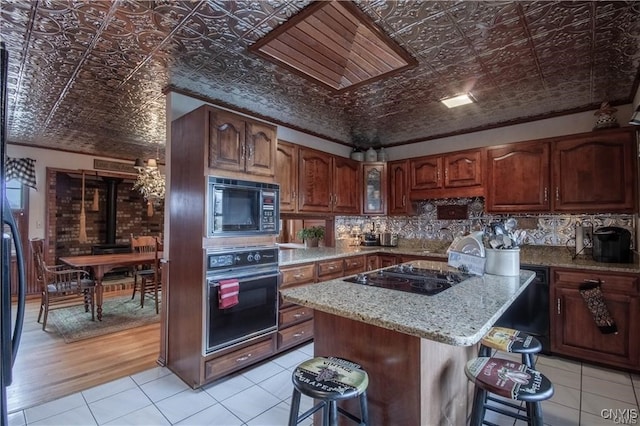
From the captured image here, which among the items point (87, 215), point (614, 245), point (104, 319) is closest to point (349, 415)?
point (614, 245)

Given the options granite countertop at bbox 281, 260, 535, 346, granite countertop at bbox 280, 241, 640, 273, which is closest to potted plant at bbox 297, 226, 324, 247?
granite countertop at bbox 280, 241, 640, 273

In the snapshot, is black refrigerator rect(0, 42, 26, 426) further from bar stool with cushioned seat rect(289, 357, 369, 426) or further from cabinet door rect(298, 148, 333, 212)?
cabinet door rect(298, 148, 333, 212)

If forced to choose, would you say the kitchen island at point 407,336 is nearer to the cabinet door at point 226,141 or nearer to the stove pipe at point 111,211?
the cabinet door at point 226,141

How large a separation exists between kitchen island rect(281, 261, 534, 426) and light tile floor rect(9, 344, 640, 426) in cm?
80

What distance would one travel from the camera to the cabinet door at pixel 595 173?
2.92 meters

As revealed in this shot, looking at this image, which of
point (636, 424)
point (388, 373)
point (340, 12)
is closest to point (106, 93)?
point (340, 12)

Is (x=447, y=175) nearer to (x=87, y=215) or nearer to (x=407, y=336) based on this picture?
(x=407, y=336)

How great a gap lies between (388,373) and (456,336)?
1.70 feet

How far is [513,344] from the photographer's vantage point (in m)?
1.72

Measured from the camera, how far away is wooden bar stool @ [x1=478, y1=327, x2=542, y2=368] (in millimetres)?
1684

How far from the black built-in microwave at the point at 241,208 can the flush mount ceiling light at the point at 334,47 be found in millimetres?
979

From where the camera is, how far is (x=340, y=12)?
1800 millimetres

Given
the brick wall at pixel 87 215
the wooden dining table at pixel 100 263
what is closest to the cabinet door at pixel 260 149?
the wooden dining table at pixel 100 263

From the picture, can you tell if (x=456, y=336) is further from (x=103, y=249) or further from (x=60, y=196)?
(x=60, y=196)
